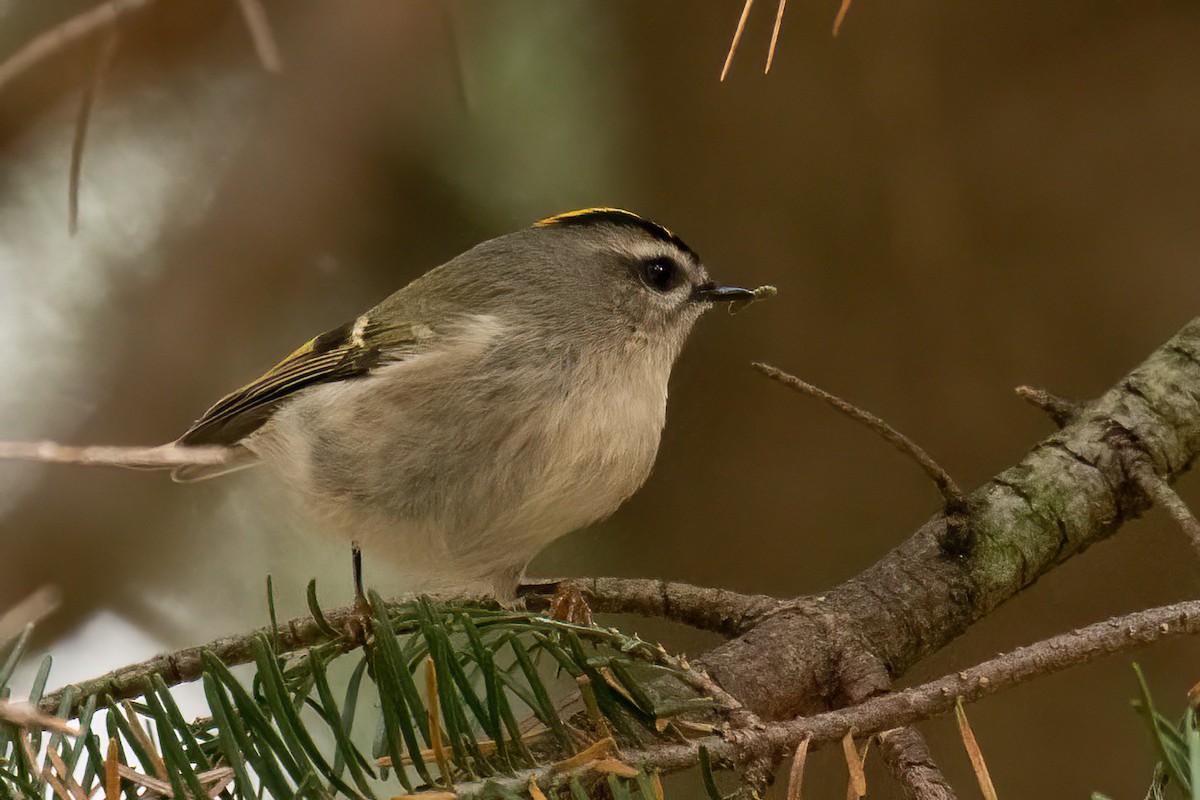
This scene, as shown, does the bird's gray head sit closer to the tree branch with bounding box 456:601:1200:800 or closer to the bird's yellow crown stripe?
the bird's yellow crown stripe

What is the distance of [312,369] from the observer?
1049mm

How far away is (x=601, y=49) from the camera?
1143 millimetres

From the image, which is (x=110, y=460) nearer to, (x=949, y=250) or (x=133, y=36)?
(x=133, y=36)

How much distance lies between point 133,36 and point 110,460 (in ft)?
2.34

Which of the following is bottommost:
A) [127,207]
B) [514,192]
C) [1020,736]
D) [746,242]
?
[1020,736]

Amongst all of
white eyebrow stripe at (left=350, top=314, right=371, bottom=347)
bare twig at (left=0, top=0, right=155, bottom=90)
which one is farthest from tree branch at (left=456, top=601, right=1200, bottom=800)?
white eyebrow stripe at (left=350, top=314, right=371, bottom=347)

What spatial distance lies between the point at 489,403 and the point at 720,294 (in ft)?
0.95

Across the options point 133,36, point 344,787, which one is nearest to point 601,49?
point 133,36

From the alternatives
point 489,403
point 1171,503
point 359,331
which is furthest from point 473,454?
point 1171,503

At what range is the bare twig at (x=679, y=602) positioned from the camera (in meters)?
0.82

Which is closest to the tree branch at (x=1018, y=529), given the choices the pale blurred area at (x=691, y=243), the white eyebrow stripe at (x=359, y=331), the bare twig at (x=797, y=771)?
the pale blurred area at (x=691, y=243)

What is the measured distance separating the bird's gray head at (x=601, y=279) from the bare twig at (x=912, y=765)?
502 mm

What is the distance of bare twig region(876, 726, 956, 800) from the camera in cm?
55

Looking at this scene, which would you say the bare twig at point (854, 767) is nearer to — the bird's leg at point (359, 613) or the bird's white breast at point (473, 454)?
the bird's leg at point (359, 613)
